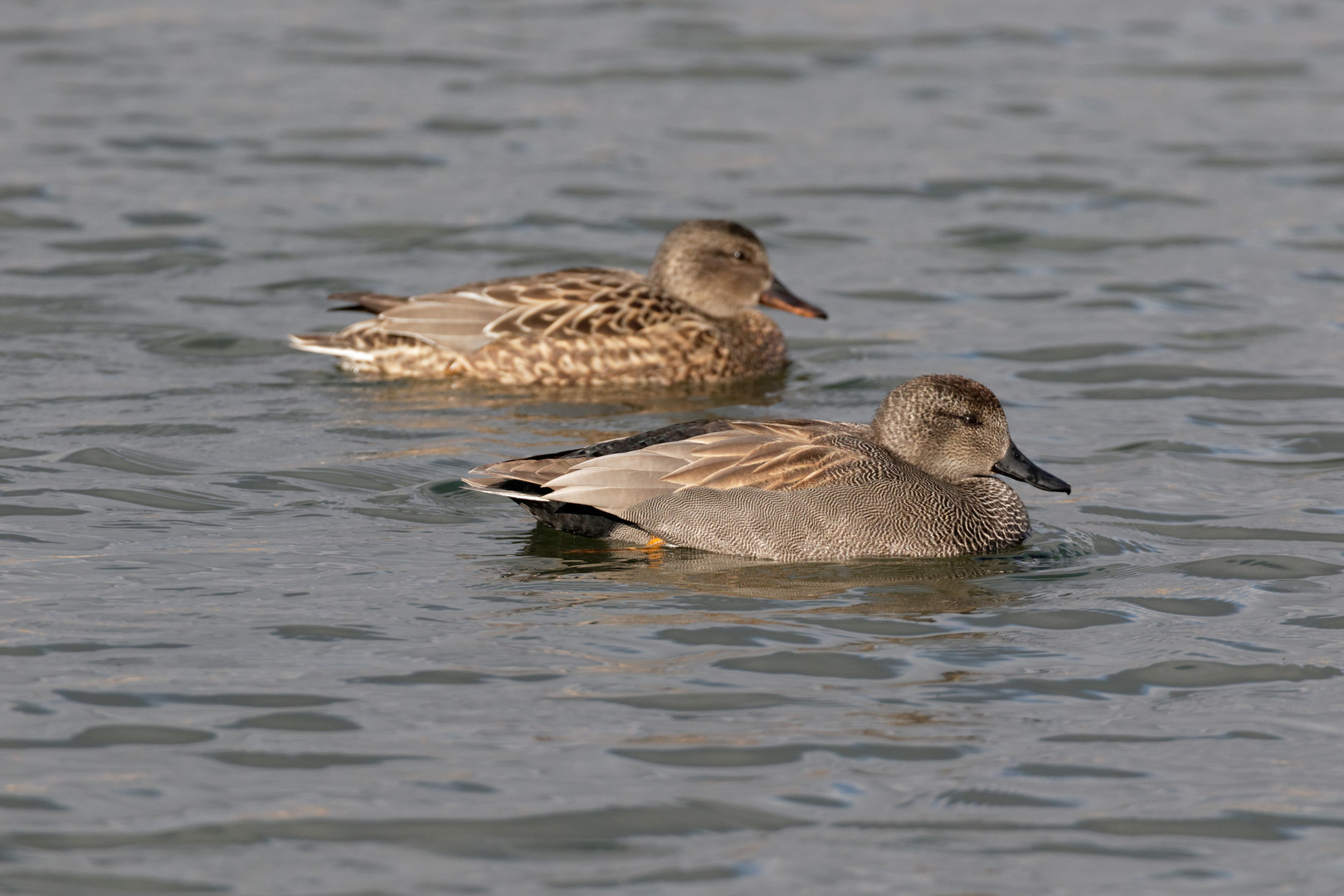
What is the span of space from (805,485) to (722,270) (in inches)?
177

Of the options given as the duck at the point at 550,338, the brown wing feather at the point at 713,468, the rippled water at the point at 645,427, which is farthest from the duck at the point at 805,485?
the duck at the point at 550,338

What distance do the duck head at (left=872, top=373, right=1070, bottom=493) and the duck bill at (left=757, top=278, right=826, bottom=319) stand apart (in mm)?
3837

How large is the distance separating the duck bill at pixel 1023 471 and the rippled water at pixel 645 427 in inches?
10.7

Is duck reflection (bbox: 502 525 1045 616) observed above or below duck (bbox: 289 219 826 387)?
below

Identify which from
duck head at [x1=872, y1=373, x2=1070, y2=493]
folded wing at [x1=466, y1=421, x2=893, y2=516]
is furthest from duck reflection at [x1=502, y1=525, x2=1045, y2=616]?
duck head at [x1=872, y1=373, x2=1070, y2=493]

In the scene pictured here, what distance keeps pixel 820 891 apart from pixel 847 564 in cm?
297

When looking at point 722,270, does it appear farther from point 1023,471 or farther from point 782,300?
point 1023,471

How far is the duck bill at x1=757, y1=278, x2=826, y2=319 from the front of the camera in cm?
1270

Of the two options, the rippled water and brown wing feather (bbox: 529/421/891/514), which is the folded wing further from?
the rippled water

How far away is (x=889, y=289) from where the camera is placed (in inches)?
548

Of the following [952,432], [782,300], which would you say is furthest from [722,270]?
[952,432]

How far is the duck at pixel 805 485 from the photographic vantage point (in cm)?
836

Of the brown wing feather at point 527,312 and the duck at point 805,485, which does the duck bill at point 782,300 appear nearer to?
the brown wing feather at point 527,312

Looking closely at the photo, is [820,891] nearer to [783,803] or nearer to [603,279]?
[783,803]
